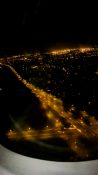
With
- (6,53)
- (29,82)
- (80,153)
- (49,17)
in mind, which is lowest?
(80,153)

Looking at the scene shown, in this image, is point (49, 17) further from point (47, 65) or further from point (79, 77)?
point (79, 77)

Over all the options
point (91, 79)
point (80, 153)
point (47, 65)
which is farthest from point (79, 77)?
point (80, 153)

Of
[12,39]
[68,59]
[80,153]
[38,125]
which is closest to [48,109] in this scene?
[38,125]

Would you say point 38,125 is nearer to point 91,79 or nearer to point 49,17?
point 91,79

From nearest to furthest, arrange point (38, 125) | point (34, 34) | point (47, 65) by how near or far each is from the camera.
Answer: point (38, 125) → point (47, 65) → point (34, 34)

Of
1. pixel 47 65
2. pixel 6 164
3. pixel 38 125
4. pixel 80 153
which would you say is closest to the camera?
pixel 6 164

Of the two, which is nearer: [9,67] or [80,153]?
[80,153]

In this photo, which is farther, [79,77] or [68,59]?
[68,59]

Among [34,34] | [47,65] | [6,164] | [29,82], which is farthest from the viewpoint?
[34,34]

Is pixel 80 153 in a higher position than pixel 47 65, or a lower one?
lower
